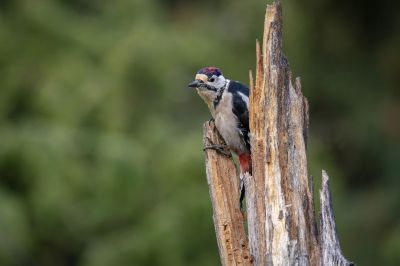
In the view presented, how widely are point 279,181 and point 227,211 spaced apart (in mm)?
499

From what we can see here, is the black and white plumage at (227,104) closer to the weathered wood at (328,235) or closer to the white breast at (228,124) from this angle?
the white breast at (228,124)

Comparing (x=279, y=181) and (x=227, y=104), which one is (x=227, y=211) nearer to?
(x=279, y=181)

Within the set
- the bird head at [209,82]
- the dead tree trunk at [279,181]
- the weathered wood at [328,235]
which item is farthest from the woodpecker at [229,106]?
the weathered wood at [328,235]

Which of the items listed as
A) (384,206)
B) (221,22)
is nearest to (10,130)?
(221,22)

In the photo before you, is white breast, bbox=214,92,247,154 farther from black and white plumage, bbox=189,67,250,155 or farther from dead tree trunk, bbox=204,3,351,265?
dead tree trunk, bbox=204,3,351,265

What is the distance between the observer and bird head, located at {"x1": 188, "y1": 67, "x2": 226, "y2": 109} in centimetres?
750

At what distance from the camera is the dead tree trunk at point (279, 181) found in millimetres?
5872

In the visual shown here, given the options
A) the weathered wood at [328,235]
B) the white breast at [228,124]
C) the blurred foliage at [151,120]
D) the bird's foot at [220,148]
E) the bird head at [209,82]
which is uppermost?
the blurred foliage at [151,120]

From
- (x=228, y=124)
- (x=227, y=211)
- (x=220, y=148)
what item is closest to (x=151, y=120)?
(x=228, y=124)

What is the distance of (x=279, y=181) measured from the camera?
19.6 ft

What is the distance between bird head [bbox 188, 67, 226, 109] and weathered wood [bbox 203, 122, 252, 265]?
98cm

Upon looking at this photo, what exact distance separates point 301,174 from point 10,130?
694 centimetres

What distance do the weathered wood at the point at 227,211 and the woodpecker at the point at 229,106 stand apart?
0.72 metres

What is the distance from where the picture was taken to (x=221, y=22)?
14.6m
